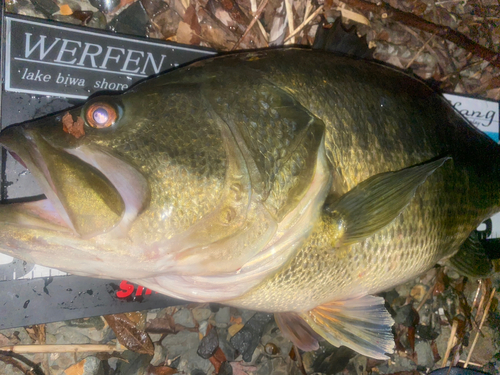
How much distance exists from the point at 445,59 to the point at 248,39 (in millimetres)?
1625

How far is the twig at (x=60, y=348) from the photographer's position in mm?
1882

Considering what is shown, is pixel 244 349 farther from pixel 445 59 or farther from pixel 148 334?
pixel 445 59

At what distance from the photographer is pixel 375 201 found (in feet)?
4.41

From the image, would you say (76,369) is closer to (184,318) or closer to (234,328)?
(184,318)

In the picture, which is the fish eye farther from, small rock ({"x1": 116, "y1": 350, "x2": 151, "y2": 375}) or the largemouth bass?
small rock ({"x1": 116, "y1": 350, "x2": 151, "y2": 375})

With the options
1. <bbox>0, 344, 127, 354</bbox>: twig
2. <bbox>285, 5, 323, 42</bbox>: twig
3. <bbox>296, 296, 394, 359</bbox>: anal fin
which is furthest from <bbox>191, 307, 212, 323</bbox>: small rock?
<bbox>285, 5, 323, 42</bbox>: twig

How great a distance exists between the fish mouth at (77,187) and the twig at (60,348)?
1.26 m

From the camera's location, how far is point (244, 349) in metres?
2.19

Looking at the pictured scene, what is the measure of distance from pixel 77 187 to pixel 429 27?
2.64 m

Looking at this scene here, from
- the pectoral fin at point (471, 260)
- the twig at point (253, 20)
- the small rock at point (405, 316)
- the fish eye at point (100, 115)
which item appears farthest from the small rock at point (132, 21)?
the small rock at point (405, 316)

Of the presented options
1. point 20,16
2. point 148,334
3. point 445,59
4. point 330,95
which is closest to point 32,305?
point 148,334

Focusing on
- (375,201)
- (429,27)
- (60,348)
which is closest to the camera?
(375,201)

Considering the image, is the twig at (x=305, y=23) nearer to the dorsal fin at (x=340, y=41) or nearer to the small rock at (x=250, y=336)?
the dorsal fin at (x=340, y=41)

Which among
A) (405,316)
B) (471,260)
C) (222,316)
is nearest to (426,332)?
(405,316)
